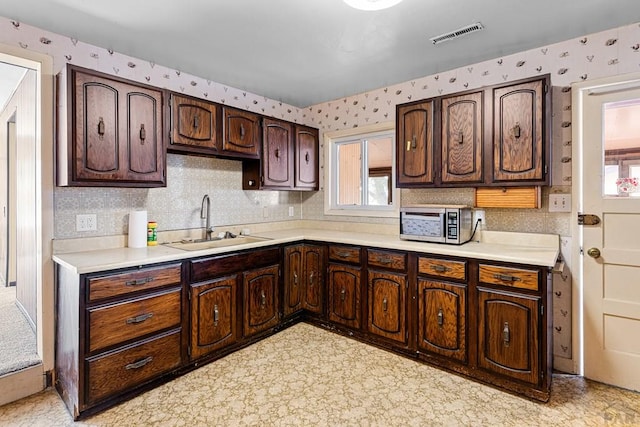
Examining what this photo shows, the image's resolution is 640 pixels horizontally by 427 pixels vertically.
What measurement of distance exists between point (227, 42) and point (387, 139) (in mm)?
1830

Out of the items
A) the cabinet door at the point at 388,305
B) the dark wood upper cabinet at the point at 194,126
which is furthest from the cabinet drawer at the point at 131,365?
the cabinet door at the point at 388,305

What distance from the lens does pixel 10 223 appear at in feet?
13.6

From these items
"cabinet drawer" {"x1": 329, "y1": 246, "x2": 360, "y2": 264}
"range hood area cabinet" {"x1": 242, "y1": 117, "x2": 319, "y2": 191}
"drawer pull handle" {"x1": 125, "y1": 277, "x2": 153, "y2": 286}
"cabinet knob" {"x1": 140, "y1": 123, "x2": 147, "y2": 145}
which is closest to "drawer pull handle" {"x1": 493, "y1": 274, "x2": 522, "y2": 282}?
"cabinet drawer" {"x1": 329, "y1": 246, "x2": 360, "y2": 264}

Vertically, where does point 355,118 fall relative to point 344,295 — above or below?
above

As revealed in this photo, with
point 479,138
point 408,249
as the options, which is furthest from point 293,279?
point 479,138

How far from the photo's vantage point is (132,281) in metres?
2.08

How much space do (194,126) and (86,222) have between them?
106cm

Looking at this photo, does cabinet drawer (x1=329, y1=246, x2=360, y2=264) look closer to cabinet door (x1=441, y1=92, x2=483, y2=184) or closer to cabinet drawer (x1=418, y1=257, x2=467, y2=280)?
cabinet drawer (x1=418, y1=257, x2=467, y2=280)

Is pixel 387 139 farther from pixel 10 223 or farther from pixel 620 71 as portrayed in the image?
pixel 10 223

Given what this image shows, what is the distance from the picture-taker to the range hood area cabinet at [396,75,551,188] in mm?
2268

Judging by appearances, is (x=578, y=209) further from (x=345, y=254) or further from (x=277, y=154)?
(x=277, y=154)

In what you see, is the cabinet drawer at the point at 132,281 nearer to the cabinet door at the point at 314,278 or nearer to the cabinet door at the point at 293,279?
the cabinet door at the point at 293,279

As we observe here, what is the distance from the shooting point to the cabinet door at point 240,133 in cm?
294

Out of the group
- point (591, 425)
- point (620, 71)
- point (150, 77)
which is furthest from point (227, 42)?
point (591, 425)
